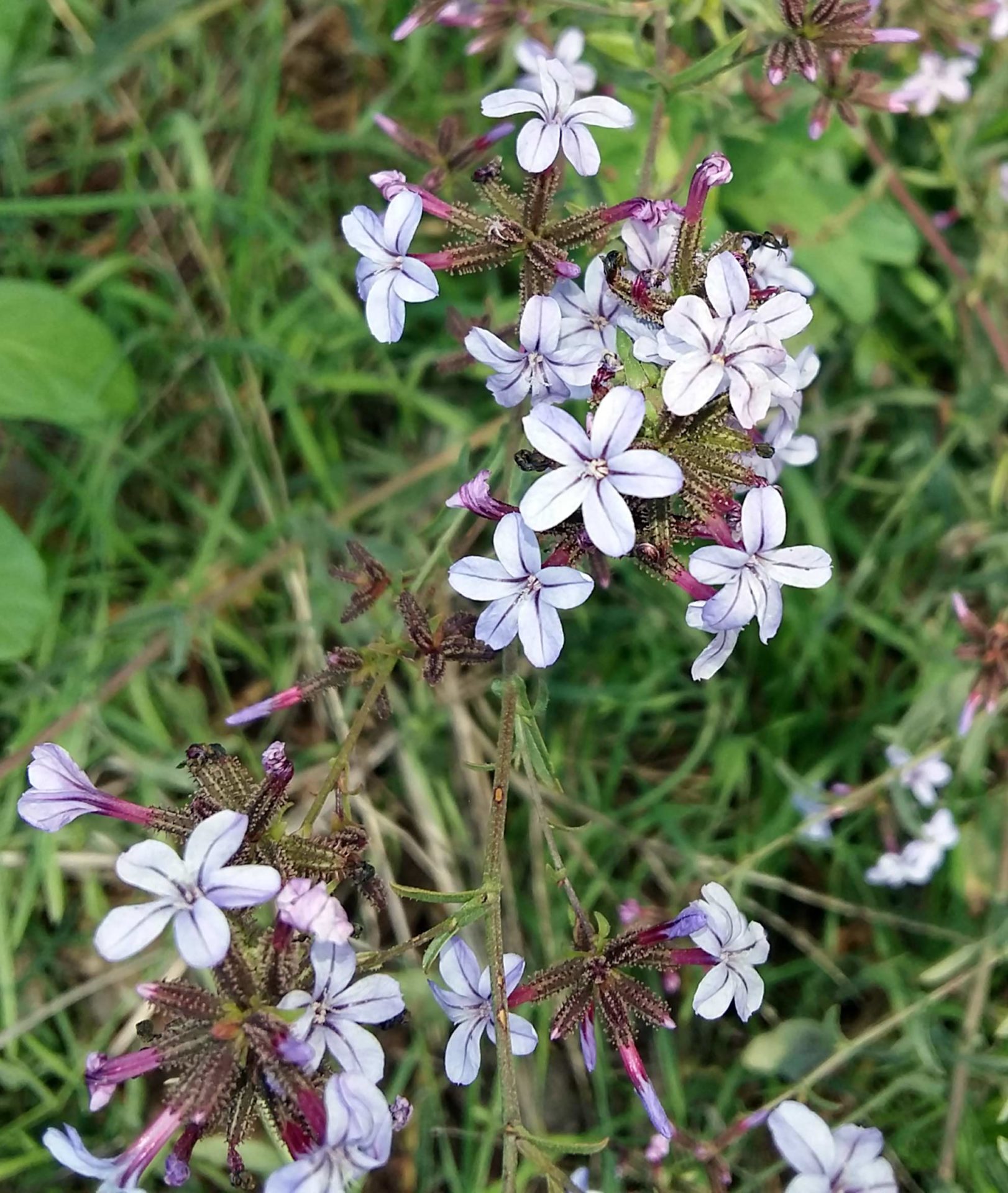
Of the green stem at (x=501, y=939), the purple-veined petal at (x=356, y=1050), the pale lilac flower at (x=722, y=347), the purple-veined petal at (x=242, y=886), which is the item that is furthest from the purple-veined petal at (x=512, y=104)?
the purple-veined petal at (x=356, y=1050)

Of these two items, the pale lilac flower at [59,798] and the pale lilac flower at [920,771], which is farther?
the pale lilac flower at [920,771]

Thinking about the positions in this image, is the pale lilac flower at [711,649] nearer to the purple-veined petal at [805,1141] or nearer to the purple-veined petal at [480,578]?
the purple-veined petal at [480,578]

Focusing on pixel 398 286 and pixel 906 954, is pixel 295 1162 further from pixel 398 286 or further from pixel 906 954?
pixel 906 954

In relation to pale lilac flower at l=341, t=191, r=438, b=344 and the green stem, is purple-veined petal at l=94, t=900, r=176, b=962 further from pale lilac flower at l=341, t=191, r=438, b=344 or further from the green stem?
pale lilac flower at l=341, t=191, r=438, b=344

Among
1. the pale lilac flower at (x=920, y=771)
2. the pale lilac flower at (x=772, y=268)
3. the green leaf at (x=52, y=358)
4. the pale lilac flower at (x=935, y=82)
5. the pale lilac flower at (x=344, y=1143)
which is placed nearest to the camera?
the pale lilac flower at (x=344, y=1143)

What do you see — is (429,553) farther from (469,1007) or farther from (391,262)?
(469,1007)

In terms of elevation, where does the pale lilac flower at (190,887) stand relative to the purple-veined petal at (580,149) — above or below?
below

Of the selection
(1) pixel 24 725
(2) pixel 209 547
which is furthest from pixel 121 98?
(1) pixel 24 725

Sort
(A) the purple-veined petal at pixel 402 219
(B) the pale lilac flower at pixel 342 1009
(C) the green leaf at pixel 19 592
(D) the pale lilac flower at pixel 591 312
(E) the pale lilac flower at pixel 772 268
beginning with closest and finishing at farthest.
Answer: (B) the pale lilac flower at pixel 342 1009 < (A) the purple-veined petal at pixel 402 219 < (D) the pale lilac flower at pixel 591 312 < (E) the pale lilac flower at pixel 772 268 < (C) the green leaf at pixel 19 592
